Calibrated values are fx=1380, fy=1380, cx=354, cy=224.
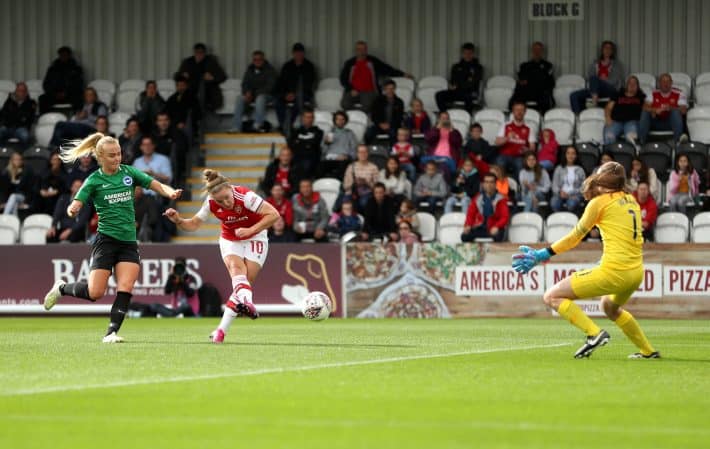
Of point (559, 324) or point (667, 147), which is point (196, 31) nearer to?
point (667, 147)

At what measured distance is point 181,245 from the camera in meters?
24.0

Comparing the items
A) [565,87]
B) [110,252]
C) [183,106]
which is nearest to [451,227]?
[565,87]

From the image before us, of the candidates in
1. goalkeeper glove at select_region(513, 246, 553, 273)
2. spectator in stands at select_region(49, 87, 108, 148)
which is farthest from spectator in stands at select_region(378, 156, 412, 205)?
goalkeeper glove at select_region(513, 246, 553, 273)

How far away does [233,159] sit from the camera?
1123 inches

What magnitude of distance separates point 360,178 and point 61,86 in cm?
860

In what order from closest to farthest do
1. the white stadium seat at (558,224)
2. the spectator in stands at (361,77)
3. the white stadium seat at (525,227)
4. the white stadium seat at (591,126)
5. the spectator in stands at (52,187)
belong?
the white stadium seat at (558,224) < the white stadium seat at (525,227) < the spectator in stands at (52,187) < the white stadium seat at (591,126) < the spectator in stands at (361,77)

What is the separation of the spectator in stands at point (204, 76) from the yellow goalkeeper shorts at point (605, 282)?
60.3ft

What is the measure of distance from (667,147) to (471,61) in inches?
198

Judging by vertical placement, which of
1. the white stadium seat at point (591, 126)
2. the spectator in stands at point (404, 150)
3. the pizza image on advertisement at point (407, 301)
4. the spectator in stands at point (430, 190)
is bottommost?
the pizza image on advertisement at point (407, 301)

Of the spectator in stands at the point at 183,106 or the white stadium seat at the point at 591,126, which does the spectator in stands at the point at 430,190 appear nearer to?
the white stadium seat at the point at 591,126

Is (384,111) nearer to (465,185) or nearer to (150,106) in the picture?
(465,185)

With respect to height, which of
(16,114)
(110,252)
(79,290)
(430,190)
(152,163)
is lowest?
(79,290)

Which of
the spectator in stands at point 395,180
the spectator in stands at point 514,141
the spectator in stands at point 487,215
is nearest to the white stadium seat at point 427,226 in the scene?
the spectator in stands at point 395,180

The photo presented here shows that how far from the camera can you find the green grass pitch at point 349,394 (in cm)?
683
